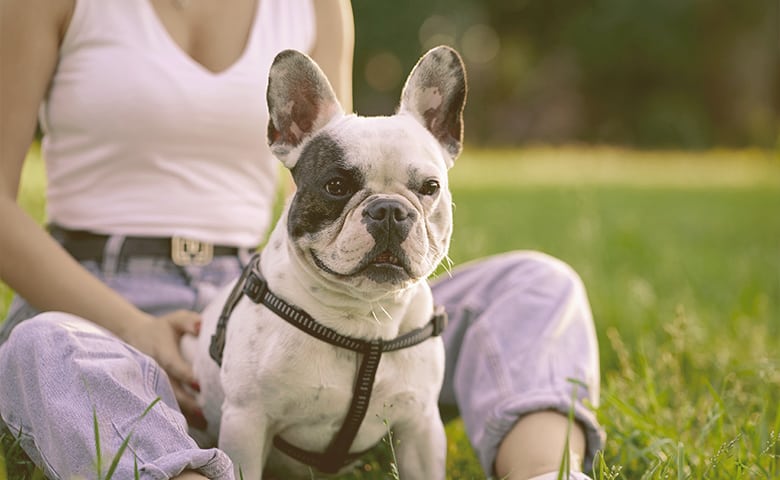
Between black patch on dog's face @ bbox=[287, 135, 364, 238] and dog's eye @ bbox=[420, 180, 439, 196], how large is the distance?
12 centimetres

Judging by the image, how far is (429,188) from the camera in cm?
163

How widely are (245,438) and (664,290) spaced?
287 cm

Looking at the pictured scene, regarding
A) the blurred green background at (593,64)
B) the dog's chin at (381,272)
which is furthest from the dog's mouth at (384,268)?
the blurred green background at (593,64)

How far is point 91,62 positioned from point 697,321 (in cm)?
218

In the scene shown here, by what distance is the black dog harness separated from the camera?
65.4 inches

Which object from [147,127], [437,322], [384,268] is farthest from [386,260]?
[147,127]

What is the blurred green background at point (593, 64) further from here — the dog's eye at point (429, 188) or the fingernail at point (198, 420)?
the dog's eye at point (429, 188)

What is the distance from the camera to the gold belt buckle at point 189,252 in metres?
2.17

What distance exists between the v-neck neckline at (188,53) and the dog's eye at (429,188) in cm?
84

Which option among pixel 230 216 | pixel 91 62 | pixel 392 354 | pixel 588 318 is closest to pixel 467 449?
pixel 588 318

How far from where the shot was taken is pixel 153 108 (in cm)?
216

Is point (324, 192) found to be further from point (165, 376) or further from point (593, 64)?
point (593, 64)

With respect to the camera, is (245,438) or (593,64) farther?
(593,64)

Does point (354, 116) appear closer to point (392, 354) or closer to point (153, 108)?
point (392, 354)
